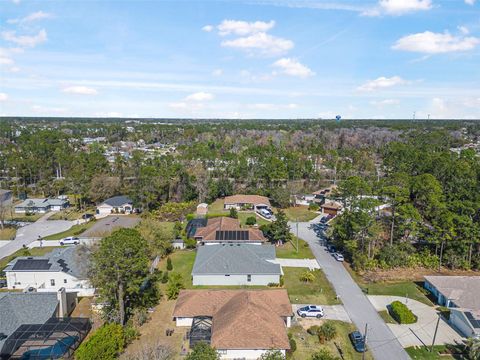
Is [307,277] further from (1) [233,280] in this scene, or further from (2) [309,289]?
(1) [233,280]

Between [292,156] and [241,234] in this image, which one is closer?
[241,234]

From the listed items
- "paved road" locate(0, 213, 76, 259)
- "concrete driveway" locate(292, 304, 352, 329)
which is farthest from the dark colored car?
"paved road" locate(0, 213, 76, 259)

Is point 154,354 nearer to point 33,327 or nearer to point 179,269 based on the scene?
point 33,327

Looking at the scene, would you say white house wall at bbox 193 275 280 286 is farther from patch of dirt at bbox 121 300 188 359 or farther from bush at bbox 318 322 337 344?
bush at bbox 318 322 337 344

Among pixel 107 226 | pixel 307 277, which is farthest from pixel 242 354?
pixel 107 226

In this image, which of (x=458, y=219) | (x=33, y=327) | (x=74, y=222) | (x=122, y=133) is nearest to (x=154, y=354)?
(x=33, y=327)

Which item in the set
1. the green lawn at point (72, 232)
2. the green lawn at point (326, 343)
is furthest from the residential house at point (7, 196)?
the green lawn at point (326, 343)
